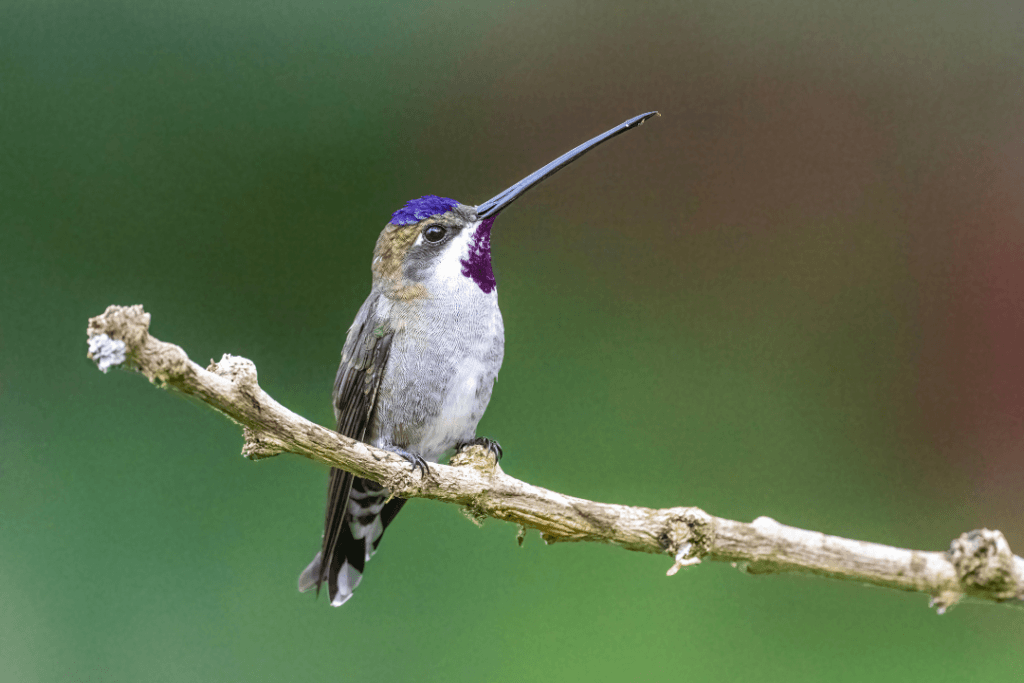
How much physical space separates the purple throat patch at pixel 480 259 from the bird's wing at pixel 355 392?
0.18 m

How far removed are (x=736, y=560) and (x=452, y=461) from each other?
472mm

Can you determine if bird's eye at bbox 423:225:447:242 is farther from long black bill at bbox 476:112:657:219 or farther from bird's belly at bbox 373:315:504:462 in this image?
bird's belly at bbox 373:315:504:462

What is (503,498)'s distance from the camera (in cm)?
121

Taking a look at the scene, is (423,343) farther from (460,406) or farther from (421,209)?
(421,209)

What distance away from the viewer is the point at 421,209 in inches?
55.7

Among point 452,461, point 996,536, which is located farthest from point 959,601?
point 452,461

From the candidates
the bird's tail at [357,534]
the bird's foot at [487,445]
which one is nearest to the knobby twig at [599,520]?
the bird's foot at [487,445]

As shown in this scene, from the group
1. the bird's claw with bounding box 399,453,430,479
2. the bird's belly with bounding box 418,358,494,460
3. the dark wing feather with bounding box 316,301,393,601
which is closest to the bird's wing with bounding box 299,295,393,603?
the dark wing feather with bounding box 316,301,393,601

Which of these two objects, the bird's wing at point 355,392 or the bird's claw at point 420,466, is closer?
the bird's claw at point 420,466

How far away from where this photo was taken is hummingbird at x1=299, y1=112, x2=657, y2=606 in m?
1.39

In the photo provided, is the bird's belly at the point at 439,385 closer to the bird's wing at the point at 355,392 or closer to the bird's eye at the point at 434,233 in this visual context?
the bird's wing at the point at 355,392

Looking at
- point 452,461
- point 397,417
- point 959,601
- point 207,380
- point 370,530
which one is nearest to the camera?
point 207,380

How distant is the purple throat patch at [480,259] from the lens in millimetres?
1390

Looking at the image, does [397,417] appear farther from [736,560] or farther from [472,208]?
[736,560]
